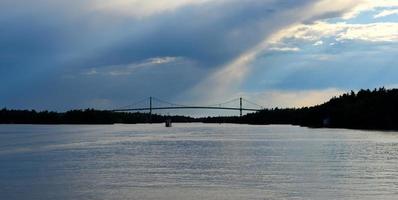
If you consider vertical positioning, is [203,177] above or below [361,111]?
below

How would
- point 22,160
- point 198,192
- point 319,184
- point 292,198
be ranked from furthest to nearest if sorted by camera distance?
point 22,160, point 319,184, point 198,192, point 292,198

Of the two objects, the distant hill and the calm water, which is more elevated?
the distant hill

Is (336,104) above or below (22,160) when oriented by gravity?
above

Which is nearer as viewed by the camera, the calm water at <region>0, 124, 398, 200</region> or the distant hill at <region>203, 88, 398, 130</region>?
the calm water at <region>0, 124, 398, 200</region>

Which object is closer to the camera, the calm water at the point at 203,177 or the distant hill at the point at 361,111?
the calm water at the point at 203,177

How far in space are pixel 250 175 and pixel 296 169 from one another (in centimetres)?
414

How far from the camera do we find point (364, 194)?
1013 inches

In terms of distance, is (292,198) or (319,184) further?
(319,184)

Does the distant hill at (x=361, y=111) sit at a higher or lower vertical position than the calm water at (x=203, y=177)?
higher

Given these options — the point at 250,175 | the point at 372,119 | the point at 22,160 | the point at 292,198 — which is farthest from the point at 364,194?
the point at 372,119

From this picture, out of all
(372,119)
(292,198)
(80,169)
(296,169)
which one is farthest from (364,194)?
(372,119)

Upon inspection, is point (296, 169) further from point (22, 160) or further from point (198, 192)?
point (22, 160)

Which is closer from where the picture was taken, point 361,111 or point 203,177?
point 203,177

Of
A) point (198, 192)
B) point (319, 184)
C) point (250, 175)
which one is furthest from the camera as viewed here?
point (250, 175)
